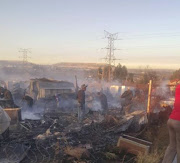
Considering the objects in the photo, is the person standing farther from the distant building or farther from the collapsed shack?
the distant building

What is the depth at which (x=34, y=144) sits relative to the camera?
23.4ft

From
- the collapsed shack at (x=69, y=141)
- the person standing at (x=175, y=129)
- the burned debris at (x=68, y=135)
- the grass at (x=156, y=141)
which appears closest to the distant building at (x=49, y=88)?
the burned debris at (x=68, y=135)

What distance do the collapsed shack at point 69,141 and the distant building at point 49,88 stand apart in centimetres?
718

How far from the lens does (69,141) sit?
24.4 feet

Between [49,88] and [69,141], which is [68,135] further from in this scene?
[49,88]

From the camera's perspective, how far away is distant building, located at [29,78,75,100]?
1778 centimetres

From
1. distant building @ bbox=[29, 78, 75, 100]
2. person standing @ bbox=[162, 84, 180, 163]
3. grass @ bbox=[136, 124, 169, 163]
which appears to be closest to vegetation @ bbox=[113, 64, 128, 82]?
distant building @ bbox=[29, 78, 75, 100]

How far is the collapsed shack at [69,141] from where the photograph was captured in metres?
5.66

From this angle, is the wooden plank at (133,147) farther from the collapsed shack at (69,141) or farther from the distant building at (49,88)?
the distant building at (49,88)

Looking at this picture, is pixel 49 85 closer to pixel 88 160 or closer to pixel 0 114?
pixel 0 114

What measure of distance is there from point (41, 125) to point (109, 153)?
518cm

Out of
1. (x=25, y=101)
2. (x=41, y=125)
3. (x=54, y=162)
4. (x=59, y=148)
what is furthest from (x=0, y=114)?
(x=25, y=101)

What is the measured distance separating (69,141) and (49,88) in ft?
35.1

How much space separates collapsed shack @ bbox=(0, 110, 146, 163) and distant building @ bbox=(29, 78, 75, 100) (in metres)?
7.18
